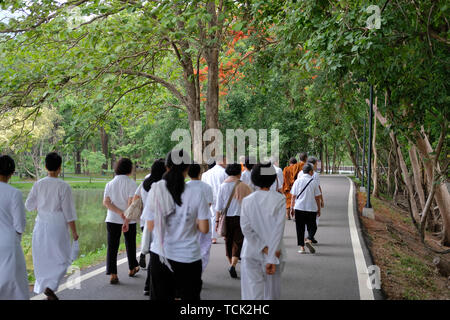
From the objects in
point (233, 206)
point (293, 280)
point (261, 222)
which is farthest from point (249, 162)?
point (261, 222)

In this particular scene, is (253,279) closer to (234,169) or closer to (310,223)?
(234,169)

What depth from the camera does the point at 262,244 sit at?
4.66 metres

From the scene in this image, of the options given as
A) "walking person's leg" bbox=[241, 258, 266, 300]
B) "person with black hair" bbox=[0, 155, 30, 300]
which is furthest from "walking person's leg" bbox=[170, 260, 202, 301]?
"person with black hair" bbox=[0, 155, 30, 300]

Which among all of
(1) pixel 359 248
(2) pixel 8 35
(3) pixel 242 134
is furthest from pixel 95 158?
(1) pixel 359 248

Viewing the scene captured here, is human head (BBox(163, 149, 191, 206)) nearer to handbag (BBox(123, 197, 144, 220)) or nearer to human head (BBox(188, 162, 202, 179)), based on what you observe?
human head (BBox(188, 162, 202, 179))

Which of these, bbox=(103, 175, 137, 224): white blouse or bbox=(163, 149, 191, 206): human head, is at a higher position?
bbox=(163, 149, 191, 206): human head

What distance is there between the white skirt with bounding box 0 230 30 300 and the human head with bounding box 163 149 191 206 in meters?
1.97

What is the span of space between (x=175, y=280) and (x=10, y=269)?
74.8 inches

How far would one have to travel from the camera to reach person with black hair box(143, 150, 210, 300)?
4.25m

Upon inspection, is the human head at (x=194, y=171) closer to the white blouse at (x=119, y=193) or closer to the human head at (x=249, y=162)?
the white blouse at (x=119, y=193)

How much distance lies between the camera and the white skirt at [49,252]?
5.52 metres

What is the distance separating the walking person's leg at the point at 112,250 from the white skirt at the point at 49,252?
0.90 m
